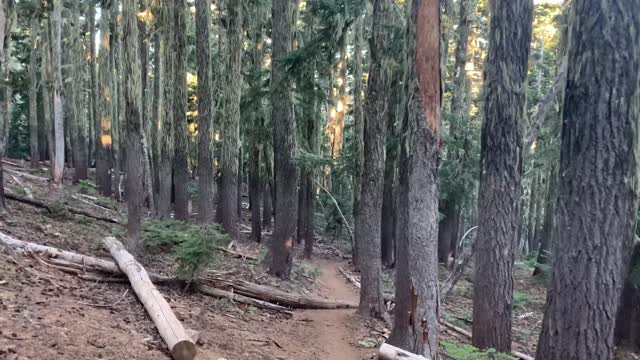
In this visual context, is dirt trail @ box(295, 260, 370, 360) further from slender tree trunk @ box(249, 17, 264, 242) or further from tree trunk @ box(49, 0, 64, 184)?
tree trunk @ box(49, 0, 64, 184)

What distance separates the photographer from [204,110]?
14617 mm

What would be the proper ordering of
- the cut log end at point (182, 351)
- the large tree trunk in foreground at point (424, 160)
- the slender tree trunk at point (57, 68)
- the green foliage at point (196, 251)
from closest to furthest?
the cut log end at point (182, 351)
the large tree trunk in foreground at point (424, 160)
the green foliage at point (196, 251)
the slender tree trunk at point (57, 68)

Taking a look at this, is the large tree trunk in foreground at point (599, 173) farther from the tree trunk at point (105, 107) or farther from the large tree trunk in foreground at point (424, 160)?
the tree trunk at point (105, 107)

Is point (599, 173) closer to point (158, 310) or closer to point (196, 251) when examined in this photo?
point (158, 310)

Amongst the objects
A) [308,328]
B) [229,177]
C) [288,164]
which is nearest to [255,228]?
[229,177]

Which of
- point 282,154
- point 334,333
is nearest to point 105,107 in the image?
point 282,154

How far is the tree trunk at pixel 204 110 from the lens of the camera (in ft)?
46.6

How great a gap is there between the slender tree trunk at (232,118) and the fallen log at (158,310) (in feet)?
24.4

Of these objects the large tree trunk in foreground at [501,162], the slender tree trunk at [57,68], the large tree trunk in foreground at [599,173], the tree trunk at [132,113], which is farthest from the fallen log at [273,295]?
the slender tree trunk at [57,68]

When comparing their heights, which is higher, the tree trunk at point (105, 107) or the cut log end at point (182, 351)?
the tree trunk at point (105, 107)

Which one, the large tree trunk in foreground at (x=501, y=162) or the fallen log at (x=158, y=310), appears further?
the large tree trunk in foreground at (x=501, y=162)

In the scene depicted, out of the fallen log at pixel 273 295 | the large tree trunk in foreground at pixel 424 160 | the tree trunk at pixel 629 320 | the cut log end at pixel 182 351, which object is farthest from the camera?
the tree trunk at pixel 629 320

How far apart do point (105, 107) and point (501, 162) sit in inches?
735

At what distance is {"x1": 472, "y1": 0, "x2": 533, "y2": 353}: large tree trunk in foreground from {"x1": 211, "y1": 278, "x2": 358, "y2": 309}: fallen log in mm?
4052
